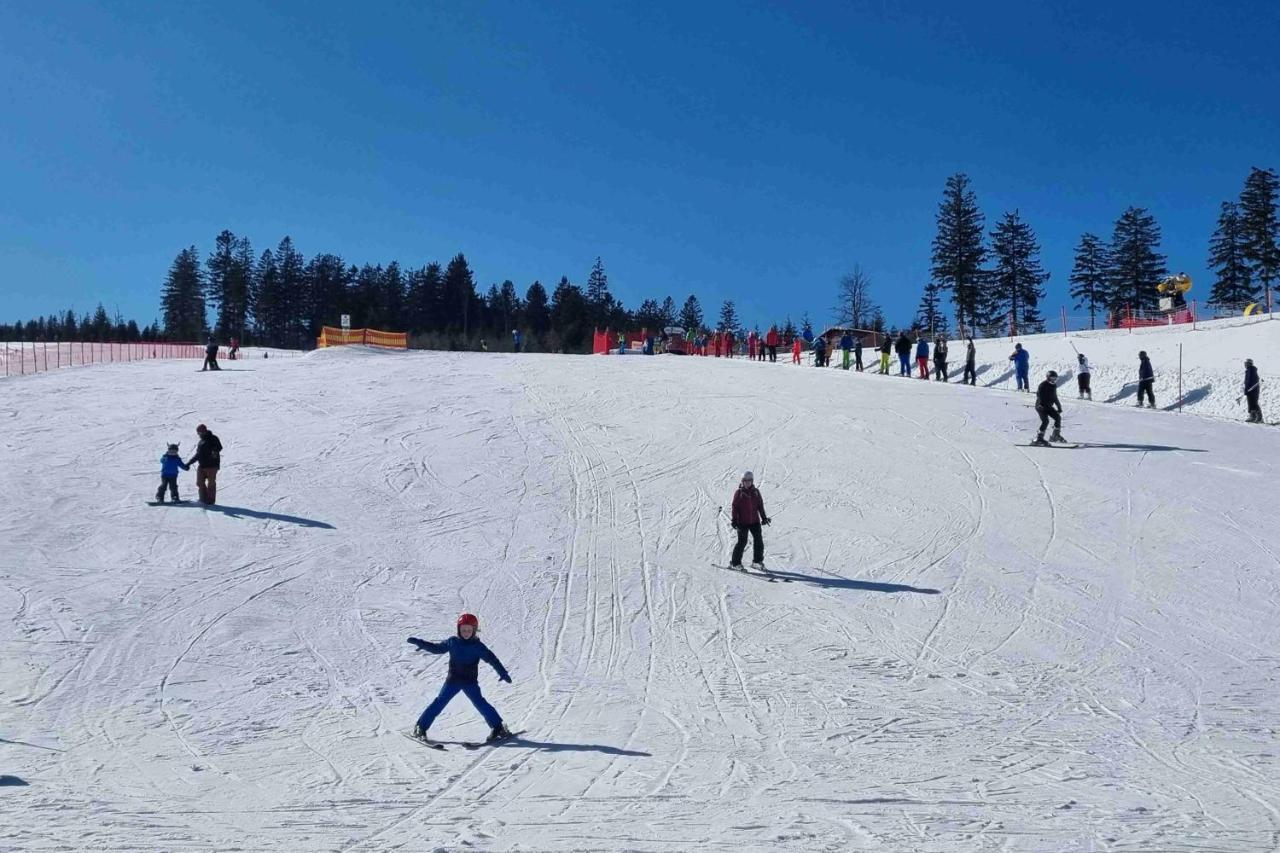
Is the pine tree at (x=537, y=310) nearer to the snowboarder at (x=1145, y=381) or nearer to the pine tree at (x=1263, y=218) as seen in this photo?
the pine tree at (x=1263, y=218)

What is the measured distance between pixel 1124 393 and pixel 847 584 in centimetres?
2016

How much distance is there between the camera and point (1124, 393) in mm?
30141

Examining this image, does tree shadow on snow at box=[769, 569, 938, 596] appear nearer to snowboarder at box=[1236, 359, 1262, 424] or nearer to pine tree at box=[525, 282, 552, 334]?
snowboarder at box=[1236, 359, 1262, 424]

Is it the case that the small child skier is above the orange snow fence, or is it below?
below

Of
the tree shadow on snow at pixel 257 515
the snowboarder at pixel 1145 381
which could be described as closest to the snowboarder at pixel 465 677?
the tree shadow on snow at pixel 257 515

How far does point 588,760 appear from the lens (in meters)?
8.05

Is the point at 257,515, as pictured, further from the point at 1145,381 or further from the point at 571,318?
the point at 571,318

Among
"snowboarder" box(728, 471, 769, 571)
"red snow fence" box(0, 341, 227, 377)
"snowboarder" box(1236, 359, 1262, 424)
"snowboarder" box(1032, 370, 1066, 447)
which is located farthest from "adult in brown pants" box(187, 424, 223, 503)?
"red snow fence" box(0, 341, 227, 377)

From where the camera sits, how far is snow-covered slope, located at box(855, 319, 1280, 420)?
2831 centimetres

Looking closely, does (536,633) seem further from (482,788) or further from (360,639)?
(482,788)

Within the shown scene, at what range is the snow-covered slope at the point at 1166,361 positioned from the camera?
2831 centimetres

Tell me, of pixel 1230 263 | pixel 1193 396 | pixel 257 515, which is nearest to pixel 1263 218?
pixel 1230 263

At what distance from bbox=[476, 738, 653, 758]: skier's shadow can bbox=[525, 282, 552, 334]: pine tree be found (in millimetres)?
121355

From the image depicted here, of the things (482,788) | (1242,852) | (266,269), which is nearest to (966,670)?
(1242,852)
